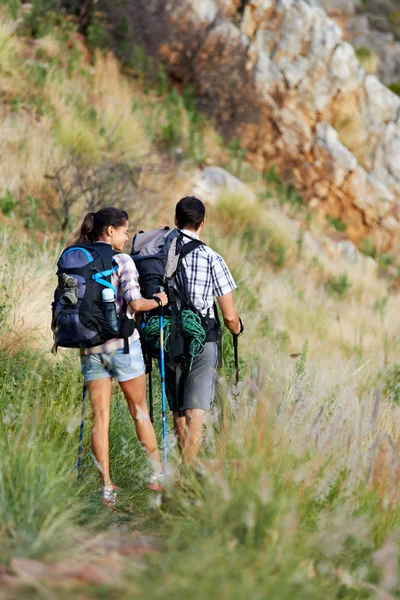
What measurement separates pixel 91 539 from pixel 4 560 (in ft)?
1.10

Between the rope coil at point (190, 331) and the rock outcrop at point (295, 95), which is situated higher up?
the rock outcrop at point (295, 95)

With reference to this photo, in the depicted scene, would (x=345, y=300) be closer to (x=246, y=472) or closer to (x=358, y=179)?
(x=358, y=179)

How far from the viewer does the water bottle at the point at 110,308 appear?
353 centimetres

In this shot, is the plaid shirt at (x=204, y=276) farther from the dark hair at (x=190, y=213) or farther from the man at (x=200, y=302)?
the dark hair at (x=190, y=213)

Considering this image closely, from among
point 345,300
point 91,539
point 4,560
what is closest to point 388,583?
point 91,539

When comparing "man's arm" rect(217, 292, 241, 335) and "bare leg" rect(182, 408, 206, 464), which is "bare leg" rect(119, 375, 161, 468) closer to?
"bare leg" rect(182, 408, 206, 464)

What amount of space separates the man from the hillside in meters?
0.14

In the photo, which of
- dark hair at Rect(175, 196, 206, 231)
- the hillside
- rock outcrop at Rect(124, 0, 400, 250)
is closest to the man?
dark hair at Rect(175, 196, 206, 231)

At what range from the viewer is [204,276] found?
4.09 metres

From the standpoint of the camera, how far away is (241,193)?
A: 11086 mm

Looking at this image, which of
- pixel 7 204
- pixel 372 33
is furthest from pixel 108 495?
pixel 372 33

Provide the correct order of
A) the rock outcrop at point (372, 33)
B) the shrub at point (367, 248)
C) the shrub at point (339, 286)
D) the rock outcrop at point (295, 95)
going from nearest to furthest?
the shrub at point (339, 286) → the rock outcrop at point (295, 95) → the shrub at point (367, 248) → the rock outcrop at point (372, 33)

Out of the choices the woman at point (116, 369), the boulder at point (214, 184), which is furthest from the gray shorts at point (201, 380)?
the boulder at point (214, 184)

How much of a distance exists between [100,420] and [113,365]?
0.32 metres
